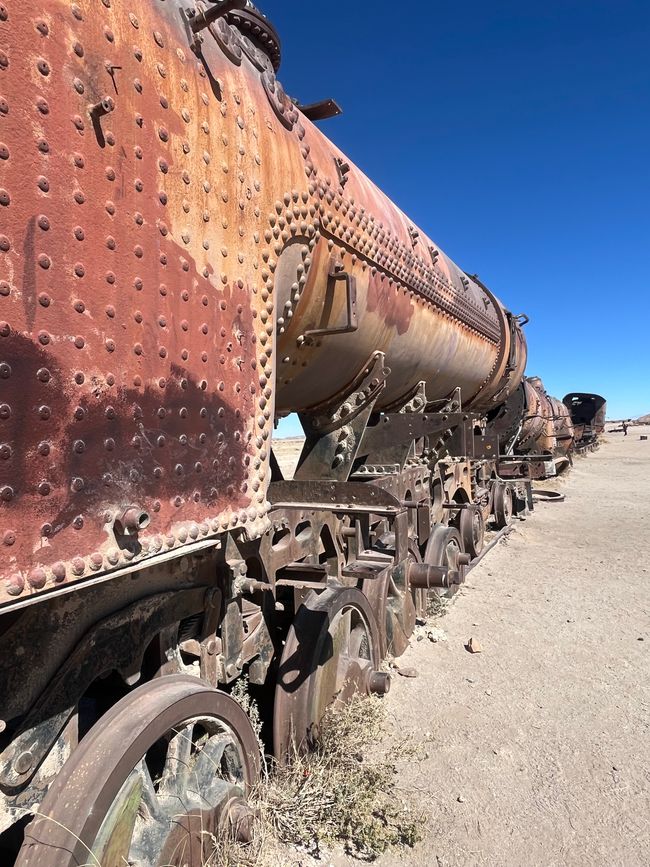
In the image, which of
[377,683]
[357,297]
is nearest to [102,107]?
[357,297]

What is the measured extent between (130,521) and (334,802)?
2.21 metres

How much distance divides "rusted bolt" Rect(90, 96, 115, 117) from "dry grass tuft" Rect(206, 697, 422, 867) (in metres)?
2.52

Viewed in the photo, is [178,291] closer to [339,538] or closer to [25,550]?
[25,550]

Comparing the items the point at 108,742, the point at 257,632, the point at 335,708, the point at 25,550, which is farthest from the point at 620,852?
the point at 25,550

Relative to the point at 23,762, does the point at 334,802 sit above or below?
below

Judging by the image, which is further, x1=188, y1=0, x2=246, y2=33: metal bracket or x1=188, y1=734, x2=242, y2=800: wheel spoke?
x1=188, y1=734, x2=242, y2=800: wheel spoke

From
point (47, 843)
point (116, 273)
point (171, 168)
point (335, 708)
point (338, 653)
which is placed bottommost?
point (335, 708)

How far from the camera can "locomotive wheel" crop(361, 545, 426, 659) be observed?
14.5ft

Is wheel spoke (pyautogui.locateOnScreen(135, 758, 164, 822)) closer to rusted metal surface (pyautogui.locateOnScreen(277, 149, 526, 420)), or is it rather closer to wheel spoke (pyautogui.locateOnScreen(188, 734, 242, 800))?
wheel spoke (pyautogui.locateOnScreen(188, 734, 242, 800))

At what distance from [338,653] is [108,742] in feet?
6.58

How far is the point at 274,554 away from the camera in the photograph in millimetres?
3057

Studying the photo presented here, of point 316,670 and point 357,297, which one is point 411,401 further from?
point 316,670

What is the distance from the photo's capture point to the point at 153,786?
76.9 inches

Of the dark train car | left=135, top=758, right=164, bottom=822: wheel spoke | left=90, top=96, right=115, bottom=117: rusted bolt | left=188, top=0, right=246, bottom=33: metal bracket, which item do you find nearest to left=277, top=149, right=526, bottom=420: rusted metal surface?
left=188, top=0, right=246, bottom=33: metal bracket
